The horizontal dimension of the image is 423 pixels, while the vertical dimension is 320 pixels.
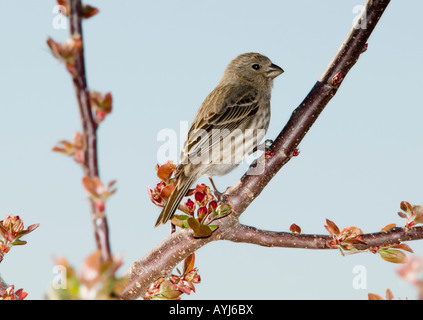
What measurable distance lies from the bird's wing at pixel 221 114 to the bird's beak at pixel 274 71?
1.88ft

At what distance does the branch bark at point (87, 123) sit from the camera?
4.34ft

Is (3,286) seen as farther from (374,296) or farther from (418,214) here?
(418,214)

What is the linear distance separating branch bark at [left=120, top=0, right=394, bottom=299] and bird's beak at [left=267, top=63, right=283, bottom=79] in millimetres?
3659

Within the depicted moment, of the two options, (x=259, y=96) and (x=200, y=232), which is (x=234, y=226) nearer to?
(x=200, y=232)

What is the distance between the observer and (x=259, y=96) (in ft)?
25.1

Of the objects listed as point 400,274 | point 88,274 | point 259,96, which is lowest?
point 88,274

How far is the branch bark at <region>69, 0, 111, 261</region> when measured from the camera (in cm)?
132

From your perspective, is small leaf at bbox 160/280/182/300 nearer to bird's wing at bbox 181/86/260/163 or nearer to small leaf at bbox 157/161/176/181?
small leaf at bbox 157/161/176/181

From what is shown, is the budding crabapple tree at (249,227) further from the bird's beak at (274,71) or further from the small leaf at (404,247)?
the bird's beak at (274,71)

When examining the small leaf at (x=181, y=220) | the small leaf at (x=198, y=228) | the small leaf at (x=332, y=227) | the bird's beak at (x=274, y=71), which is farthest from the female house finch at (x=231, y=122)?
the small leaf at (x=332, y=227)

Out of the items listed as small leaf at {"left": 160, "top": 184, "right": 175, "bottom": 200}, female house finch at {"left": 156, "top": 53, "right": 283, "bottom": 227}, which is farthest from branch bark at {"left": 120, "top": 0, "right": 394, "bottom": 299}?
female house finch at {"left": 156, "top": 53, "right": 283, "bottom": 227}
